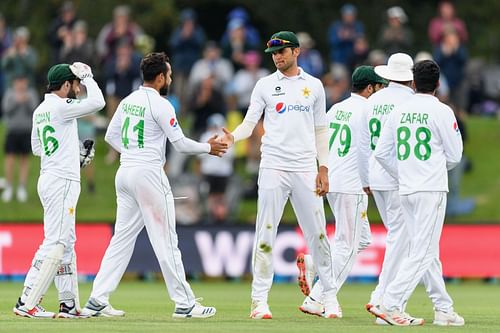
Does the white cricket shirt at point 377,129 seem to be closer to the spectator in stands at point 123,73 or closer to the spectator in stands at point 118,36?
the spectator in stands at point 123,73

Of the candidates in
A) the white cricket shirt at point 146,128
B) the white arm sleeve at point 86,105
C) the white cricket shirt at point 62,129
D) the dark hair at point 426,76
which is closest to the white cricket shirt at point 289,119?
the white cricket shirt at point 146,128

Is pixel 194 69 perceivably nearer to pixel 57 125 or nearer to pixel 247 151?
pixel 247 151

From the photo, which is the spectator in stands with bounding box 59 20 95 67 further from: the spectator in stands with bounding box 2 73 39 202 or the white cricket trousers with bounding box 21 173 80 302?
the white cricket trousers with bounding box 21 173 80 302

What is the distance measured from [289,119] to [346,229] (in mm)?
1485

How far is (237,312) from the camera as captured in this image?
51.1 feet

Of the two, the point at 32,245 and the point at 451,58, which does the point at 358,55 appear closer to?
the point at 451,58

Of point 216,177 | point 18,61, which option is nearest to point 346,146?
point 216,177

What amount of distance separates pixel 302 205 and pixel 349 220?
82 cm

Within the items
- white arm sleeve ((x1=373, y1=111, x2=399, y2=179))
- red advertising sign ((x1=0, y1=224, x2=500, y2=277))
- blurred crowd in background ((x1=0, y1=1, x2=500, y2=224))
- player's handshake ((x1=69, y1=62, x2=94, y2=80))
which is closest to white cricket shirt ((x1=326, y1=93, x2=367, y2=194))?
white arm sleeve ((x1=373, y1=111, x2=399, y2=179))

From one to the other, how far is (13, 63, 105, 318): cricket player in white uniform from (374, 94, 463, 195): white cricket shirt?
125 inches

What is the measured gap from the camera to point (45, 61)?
123 ft

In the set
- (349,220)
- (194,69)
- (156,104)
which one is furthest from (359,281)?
(156,104)

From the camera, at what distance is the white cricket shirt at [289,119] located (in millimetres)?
A: 14305

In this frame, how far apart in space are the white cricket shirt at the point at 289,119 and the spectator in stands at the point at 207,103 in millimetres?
11283
